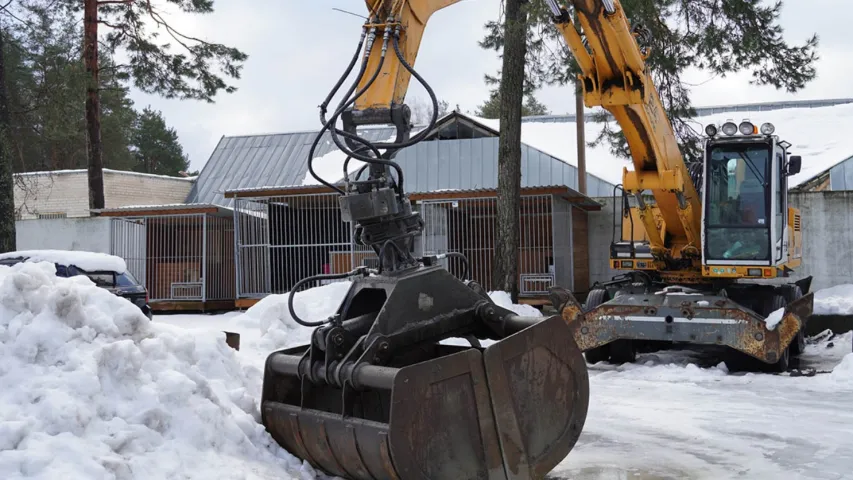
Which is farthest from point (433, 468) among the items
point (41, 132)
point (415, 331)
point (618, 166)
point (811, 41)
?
point (618, 166)

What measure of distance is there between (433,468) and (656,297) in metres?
6.46

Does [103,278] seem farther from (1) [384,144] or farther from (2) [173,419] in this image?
(1) [384,144]

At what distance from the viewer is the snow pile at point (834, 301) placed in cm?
1441

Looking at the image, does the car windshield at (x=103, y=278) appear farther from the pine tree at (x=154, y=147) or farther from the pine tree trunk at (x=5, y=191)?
the pine tree at (x=154, y=147)

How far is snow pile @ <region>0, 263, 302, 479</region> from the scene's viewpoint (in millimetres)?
4113

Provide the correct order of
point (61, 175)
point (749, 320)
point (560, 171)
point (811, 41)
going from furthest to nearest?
point (61, 175) < point (560, 171) < point (811, 41) < point (749, 320)

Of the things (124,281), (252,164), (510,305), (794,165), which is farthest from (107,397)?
(252,164)

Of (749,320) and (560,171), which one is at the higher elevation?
(560,171)

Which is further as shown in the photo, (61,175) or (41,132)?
(61,175)

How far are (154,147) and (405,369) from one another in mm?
51153

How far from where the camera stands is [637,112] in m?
9.59

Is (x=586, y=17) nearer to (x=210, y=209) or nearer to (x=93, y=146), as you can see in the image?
(x=210, y=209)

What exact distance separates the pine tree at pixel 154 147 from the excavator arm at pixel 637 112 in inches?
1750

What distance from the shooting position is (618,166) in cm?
2655
